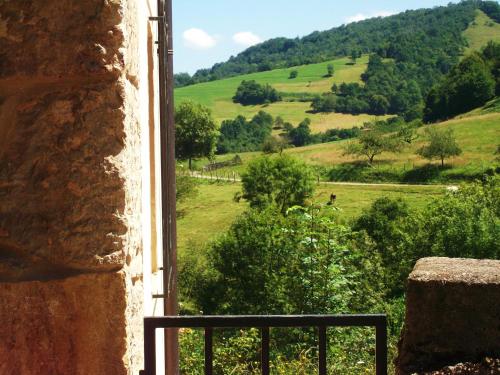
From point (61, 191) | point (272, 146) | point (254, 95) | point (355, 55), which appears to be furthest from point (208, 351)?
point (355, 55)

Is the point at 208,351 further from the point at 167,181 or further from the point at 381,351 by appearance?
the point at 167,181

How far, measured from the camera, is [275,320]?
148cm

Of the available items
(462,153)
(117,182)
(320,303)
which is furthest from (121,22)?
(462,153)

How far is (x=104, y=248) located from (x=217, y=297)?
2540cm

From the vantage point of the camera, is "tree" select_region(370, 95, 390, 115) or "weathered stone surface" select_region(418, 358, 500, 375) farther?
"tree" select_region(370, 95, 390, 115)

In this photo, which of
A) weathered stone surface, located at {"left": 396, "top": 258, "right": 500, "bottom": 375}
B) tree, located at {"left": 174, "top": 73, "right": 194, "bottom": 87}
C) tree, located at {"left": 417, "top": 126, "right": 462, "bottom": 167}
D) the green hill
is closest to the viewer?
weathered stone surface, located at {"left": 396, "top": 258, "right": 500, "bottom": 375}

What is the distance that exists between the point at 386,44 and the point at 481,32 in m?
13.1

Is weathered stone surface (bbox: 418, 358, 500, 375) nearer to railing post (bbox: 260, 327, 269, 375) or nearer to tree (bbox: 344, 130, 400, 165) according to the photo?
railing post (bbox: 260, 327, 269, 375)

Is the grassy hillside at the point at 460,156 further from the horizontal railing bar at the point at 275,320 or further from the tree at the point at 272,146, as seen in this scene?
the horizontal railing bar at the point at 275,320

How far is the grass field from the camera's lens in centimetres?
4609

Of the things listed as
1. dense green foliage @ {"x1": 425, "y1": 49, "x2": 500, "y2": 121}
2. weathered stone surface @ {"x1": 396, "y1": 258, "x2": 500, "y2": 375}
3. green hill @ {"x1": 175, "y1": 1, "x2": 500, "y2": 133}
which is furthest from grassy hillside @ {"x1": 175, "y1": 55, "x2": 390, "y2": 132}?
weathered stone surface @ {"x1": 396, "y1": 258, "x2": 500, "y2": 375}

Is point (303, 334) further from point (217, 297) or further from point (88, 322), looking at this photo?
point (88, 322)

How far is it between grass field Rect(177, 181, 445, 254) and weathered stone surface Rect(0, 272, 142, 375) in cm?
4167

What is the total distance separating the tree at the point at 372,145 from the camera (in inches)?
2261
